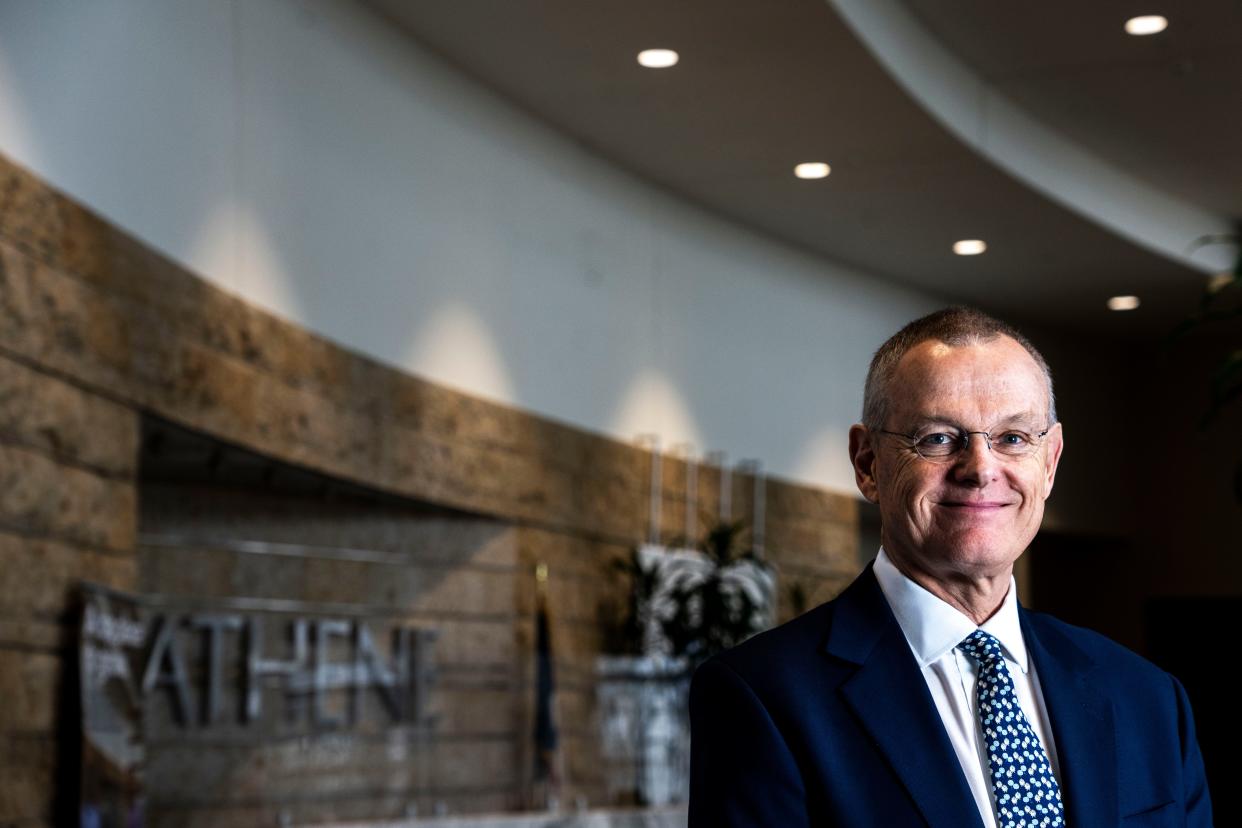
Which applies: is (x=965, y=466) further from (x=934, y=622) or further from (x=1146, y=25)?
(x=1146, y=25)

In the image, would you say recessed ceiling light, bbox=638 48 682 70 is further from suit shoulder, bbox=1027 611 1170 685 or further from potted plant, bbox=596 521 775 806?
suit shoulder, bbox=1027 611 1170 685

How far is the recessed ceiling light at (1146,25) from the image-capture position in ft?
28.1

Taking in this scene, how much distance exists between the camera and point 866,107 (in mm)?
9055

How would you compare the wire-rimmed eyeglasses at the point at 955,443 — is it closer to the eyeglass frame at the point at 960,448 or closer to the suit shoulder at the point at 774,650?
the eyeglass frame at the point at 960,448

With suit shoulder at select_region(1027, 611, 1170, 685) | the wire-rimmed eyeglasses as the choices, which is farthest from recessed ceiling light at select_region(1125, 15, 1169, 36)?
the wire-rimmed eyeglasses

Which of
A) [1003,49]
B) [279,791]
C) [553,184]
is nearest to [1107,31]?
[1003,49]

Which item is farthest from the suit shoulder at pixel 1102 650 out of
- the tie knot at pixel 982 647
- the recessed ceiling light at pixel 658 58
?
the recessed ceiling light at pixel 658 58

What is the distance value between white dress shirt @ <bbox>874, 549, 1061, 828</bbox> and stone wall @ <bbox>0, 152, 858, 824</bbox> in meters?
3.67

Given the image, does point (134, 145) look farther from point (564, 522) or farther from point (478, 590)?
point (564, 522)

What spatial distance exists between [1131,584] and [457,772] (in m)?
9.63

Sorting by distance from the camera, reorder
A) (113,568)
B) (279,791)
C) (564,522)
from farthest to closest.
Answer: (564,522)
(279,791)
(113,568)

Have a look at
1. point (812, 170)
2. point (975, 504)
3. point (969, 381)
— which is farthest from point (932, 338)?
point (812, 170)

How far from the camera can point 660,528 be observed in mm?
10617

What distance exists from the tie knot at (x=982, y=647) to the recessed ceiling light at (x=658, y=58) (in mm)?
6856
